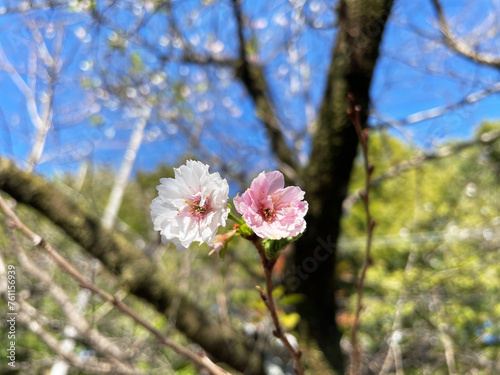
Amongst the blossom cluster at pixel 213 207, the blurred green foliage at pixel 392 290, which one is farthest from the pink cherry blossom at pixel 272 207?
the blurred green foliage at pixel 392 290

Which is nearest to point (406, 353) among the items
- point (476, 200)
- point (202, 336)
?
point (202, 336)

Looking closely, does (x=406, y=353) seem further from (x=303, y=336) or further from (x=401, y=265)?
(x=401, y=265)

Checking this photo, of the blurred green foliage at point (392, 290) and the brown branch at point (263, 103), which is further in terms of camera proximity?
the brown branch at point (263, 103)

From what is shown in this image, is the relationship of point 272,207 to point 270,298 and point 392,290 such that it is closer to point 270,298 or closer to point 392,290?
point 270,298

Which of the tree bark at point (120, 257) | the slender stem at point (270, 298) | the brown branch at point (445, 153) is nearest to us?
the slender stem at point (270, 298)

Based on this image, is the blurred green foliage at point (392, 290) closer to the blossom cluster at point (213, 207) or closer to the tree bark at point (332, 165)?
the tree bark at point (332, 165)

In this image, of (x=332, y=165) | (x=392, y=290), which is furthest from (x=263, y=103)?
(x=392, y=290)
